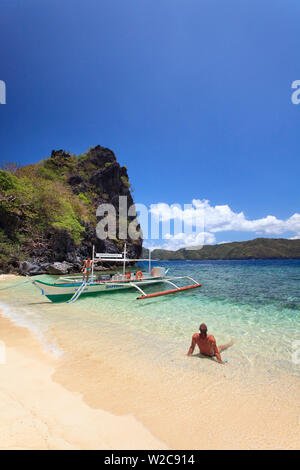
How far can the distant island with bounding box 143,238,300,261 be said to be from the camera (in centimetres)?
13238

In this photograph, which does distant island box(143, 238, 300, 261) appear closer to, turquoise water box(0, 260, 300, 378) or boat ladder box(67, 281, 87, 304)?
boat ladder box(67, 281, 87, 304)

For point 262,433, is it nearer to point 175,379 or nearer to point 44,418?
point 175,379

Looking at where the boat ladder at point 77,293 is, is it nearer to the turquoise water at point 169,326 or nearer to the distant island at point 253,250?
the turquoise water at point 169,326

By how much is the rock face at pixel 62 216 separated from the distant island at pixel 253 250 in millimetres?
100048

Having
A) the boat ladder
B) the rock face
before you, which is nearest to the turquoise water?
the boat ladder

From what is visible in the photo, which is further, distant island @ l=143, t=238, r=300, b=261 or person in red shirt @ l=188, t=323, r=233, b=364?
distant island @ l=143, t=238, r=300, b=261

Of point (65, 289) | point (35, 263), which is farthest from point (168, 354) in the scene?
point (35, 263)

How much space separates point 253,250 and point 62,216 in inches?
5493

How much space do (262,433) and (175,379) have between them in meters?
1.67

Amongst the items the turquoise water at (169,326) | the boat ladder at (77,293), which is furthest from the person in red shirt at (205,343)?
the boat ladder at (77,293)

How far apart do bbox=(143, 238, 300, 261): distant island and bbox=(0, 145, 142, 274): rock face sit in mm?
100048

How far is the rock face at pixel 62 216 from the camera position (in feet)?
86.3

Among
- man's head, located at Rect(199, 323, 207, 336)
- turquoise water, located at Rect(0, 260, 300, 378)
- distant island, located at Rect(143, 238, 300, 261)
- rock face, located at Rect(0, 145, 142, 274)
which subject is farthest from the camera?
distant island, located at Rect(143, 238, 300, 261)

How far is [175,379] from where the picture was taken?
13.1 ft
